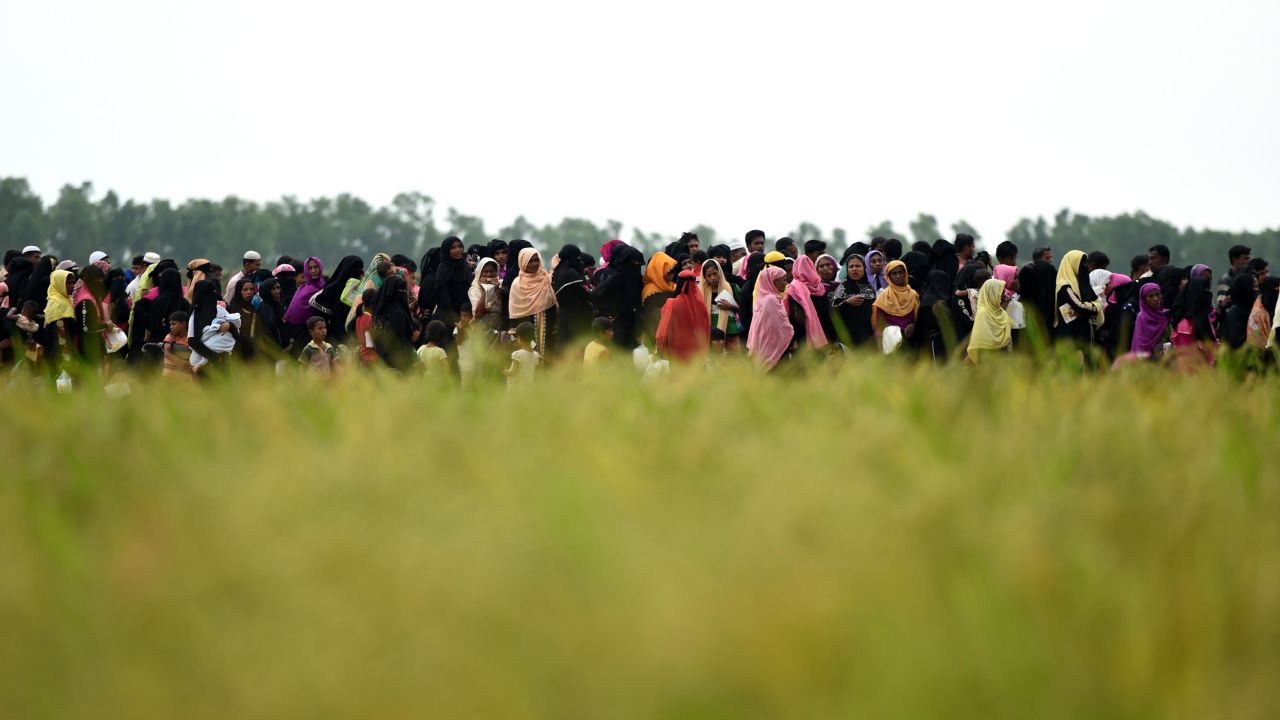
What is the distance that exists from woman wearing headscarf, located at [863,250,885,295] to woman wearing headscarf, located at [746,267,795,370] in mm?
2418

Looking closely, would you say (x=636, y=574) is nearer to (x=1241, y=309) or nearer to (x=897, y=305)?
(x=897, y=305)

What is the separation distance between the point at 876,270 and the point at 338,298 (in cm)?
584

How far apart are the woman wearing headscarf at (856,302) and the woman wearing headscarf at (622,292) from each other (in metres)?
1.97

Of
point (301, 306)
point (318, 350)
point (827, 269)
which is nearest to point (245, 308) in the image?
point (301, 306)

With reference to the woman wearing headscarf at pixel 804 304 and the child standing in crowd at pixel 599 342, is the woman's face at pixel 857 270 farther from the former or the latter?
the child standing in crowd at pixel 599 342

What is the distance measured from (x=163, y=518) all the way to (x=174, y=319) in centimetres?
914

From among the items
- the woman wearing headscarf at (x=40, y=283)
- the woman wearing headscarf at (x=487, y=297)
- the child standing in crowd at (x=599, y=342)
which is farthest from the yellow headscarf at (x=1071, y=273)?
the woman wearing headscarf at (x=40, y=283)

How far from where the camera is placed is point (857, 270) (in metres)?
15.0

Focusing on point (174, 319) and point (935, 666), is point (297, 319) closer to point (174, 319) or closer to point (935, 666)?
point (174, 319)

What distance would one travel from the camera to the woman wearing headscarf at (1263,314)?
1273cm

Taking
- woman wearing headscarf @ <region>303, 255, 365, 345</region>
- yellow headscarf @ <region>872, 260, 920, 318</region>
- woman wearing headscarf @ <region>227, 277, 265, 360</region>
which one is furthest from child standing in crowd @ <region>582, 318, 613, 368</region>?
woman wearing headscarf @ <region>227, 277, 265, 360</region>

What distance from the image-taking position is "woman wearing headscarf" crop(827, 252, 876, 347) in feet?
48.5

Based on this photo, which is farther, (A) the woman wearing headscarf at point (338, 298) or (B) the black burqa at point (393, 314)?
(A) the woman wearing headscarf at point (338, 298)

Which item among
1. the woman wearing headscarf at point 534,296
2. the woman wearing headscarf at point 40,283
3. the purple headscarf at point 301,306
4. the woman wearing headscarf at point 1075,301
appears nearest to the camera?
the woman wearing headscarf at point 1075,301
